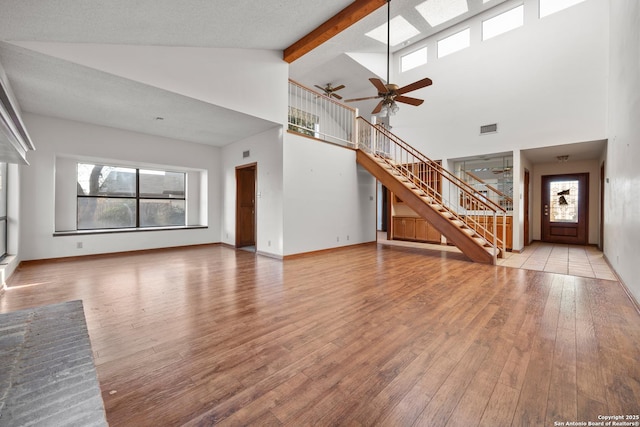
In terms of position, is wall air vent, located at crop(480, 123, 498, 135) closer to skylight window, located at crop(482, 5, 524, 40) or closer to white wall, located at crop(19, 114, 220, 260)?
skylight window, located at crop(482, 5, 524, 40)

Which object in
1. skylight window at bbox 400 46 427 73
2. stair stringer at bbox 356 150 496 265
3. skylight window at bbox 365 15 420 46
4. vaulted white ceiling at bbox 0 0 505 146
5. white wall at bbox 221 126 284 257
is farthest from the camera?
skylight window at bbox 400 46 427 73

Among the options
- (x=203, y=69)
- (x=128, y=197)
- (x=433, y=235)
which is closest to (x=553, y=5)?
(x=433, y=235)

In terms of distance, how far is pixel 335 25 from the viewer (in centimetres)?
444

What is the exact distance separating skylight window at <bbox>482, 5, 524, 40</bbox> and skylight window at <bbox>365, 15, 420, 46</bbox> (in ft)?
5.86

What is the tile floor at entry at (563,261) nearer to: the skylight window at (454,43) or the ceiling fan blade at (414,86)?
the ceiling fan blade at (414,86)

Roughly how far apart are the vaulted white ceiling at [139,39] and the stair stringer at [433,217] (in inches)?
115

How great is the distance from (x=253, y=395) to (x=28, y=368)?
128cm

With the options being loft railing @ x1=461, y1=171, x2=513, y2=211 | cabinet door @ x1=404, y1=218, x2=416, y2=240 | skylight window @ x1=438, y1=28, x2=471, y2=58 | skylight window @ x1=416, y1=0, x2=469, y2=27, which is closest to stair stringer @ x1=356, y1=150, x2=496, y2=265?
cabinet door @ x1=404, y1=218, x2=416, y2=240

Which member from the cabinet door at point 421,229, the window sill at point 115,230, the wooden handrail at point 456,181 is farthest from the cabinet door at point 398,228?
the window sill at point 115,230

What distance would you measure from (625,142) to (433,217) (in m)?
2.97

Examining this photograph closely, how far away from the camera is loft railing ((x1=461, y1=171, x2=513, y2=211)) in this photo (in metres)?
7.50

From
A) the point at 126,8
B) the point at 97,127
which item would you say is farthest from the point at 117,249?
the point at 126,8

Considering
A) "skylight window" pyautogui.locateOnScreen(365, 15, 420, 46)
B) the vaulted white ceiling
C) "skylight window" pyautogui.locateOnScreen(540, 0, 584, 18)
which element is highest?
"skylight window" pyautogui.locateOnScreen(365, 15, 420, 46)

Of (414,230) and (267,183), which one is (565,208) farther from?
(267,183)
